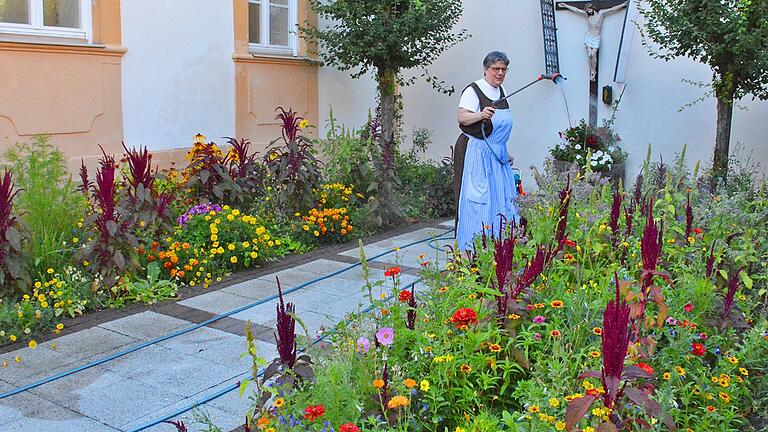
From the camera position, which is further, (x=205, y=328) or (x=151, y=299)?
(x=151, y=299)

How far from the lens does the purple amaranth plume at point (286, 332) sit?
236 cm

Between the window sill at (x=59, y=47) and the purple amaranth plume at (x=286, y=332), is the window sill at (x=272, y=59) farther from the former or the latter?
the purple amaranth plume at (x=286, y=332)

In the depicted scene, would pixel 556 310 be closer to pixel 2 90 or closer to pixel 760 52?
pixel 760 52

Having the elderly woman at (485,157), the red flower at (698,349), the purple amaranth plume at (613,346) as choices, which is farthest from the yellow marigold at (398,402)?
the elderly woman at (485,157)

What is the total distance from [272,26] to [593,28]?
3965mm

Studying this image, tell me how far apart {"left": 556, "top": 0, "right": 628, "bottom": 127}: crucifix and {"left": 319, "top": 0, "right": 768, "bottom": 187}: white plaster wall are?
8cm

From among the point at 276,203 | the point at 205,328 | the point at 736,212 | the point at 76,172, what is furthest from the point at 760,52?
the point at 76,172

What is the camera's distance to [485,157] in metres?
5.55

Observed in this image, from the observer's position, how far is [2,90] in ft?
21.2

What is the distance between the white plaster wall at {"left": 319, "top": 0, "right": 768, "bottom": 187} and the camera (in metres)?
8.02

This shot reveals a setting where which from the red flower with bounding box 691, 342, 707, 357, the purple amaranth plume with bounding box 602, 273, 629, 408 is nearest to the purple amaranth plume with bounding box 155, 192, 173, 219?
the red flower with bounding box 691, 342, 707, 357

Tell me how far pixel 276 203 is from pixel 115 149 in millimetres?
1969

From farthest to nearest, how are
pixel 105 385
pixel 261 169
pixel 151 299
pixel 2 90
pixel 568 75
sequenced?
1. pixel 568 75
2. pixel 261 169
3. pixel 2 90
4. pixel 151 299
5. pixel 105 385

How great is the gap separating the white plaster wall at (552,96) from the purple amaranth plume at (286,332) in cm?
672
